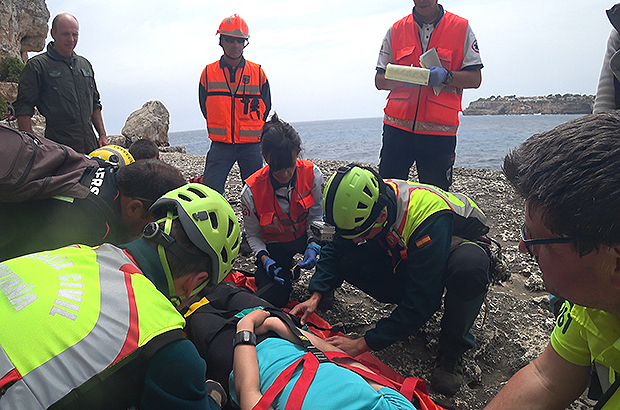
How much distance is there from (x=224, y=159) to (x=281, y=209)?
2099 millimetres

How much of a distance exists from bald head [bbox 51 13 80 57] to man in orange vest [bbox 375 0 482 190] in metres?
4.02

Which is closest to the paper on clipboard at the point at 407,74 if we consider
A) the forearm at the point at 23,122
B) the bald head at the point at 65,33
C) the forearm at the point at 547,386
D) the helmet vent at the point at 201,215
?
the helmet vent at the point at 201,215

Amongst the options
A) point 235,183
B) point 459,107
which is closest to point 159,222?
point 459,107

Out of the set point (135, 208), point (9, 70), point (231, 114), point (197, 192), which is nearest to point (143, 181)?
point (135, 208)

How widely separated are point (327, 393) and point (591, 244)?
1125 millimetres

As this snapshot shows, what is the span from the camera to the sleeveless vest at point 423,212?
268cm

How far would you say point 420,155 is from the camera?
415 centimetres

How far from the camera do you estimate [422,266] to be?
2.60 m

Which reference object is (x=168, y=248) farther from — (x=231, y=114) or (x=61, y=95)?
(x=61, y=95)

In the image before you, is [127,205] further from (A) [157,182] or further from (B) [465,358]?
(B) [465,358]

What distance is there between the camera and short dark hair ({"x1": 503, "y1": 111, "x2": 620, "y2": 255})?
3.55 ft

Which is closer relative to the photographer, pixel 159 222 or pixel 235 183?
pixel 159 222

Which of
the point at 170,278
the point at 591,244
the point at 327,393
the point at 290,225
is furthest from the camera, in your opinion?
the point at 290,225

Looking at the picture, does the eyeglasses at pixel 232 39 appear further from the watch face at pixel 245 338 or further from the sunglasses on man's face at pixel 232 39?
the watch face at pixel 245 338
